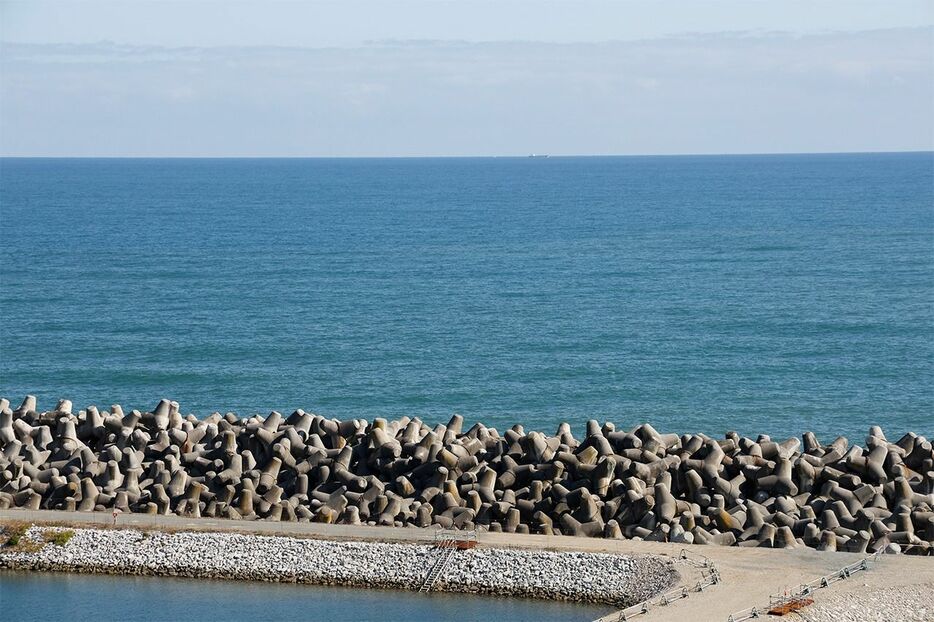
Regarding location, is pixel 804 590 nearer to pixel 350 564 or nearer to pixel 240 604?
pixel 350 564

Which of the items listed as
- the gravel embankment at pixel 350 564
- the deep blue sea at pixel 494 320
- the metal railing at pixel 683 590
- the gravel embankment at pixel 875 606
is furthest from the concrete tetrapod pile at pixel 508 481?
the deep blue sea at pixel 494 320

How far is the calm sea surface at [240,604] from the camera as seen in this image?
27156mm

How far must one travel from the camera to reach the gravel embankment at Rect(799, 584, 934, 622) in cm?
2588

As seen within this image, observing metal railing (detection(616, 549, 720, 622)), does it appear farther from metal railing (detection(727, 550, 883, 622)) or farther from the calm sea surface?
metal railing (detection(727, 550, 883, 622))

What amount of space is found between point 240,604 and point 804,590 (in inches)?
433

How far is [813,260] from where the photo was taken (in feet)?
321

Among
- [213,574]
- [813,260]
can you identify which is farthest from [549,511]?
[813,260]

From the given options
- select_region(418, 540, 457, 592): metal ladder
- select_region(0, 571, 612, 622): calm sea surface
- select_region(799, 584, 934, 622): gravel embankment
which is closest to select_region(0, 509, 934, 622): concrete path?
select_region(799, 584, 934, 622): gravel embankment

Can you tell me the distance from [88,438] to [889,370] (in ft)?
116

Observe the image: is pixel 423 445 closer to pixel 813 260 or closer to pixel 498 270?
pixel 498 270

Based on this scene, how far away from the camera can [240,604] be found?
27.8m

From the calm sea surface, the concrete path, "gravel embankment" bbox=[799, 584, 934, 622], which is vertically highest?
the concrete path

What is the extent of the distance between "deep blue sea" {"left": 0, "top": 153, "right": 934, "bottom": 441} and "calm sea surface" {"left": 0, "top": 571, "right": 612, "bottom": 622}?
22.6 m

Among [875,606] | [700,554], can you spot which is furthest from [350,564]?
[875,606]
